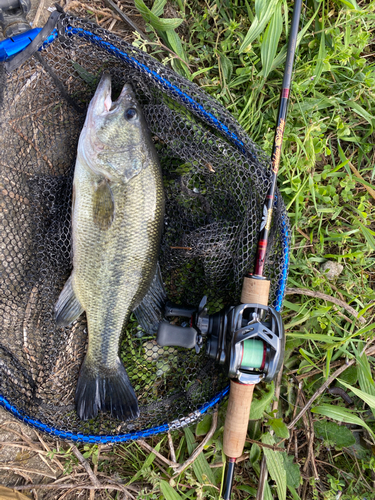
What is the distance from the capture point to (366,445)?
2389 mm

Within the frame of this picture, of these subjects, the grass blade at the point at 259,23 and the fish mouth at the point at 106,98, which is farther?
the grass blade at the point at 259,23

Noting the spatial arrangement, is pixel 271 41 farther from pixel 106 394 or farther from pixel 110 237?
Answer: pixel 106 394

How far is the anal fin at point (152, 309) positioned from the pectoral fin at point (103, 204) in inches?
17.0

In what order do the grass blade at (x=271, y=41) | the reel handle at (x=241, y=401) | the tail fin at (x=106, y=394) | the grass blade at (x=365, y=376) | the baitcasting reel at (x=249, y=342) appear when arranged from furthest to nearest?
the grass blade at (x=365, y=376) < the grass blade at (x=271, y=41) < the tail fin at (x=106, y=394) < the reel handle at (x=241, y=401) < the baitcasting reel at (x=249, y=342)

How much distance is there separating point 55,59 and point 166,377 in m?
2.06

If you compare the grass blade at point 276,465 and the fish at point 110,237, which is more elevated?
the fish at point 110,237

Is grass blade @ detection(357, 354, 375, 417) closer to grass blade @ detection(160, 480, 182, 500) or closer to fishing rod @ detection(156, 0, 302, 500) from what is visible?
fishing rod @ detection(156, 0, 302, 500)

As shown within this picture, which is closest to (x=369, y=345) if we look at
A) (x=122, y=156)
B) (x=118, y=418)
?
(x=118, y=418)

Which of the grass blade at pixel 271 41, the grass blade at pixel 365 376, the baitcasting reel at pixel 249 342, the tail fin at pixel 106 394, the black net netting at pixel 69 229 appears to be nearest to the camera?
the baitcasting reel at pixel 249 342

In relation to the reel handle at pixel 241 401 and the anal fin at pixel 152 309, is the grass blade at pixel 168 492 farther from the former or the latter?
the anal fin at pixel 152 309

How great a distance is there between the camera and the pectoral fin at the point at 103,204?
1.99m

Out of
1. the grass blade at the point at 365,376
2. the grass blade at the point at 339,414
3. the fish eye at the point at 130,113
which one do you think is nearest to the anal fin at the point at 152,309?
the fish eye at the point at 130,113

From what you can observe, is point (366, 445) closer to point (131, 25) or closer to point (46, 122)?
point (46, 122)

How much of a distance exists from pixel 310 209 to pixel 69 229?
1.63 meters
